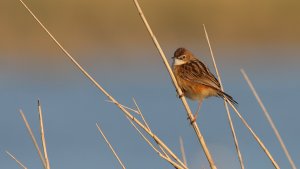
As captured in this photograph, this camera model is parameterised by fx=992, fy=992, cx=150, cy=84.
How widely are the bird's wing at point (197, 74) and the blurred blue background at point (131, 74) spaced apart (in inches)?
375

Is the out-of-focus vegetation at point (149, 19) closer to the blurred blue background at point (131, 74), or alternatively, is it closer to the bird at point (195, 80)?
the blurred blue background at point (131, 74)

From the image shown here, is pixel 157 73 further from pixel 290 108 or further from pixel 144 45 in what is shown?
pixel 290 108

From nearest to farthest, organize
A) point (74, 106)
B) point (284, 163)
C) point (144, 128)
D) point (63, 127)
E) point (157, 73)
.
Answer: point (144, 128) → point (284, 163) → point (63, 127) → point (74, 106) → point (157, 73)

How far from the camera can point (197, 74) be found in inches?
341

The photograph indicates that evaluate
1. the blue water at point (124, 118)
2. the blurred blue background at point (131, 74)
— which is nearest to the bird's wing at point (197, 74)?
the blue water at point (124, 118)

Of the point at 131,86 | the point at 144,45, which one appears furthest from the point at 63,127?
the point at 144,45

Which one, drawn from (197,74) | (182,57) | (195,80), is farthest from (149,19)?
(195,80)

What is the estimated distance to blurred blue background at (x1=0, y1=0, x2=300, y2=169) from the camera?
21266 millimetres

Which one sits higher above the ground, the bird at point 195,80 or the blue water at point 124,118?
the bird at point 195,80

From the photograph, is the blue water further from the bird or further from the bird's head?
the bird

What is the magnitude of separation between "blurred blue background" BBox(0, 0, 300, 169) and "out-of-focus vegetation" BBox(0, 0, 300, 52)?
0.12 ft

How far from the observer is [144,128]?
643 centimetres

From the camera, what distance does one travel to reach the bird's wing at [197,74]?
8508 millimetres

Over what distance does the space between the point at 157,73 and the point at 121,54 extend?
286 centimetres
